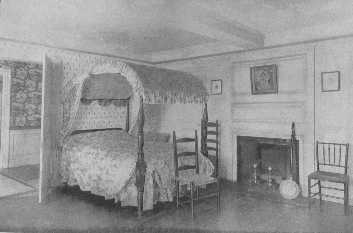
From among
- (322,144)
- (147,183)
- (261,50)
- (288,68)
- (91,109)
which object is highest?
(261,50)

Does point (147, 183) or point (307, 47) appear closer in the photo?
point (147, 183)

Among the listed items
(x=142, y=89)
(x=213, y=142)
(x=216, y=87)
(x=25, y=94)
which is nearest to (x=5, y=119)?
(x=25, y=94)

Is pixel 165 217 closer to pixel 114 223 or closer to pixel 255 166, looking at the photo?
pixel 114 223

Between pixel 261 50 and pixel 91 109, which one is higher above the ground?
pixel 261 50

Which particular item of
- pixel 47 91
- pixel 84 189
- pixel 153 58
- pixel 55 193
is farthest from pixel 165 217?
pixel 153 58

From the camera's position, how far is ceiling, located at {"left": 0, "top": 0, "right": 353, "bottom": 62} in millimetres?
3805

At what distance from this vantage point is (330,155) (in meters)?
4.86

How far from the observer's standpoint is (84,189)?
4777mm

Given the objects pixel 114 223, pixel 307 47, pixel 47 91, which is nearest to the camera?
pixel 114 223

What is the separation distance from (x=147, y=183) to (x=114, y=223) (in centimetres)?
68

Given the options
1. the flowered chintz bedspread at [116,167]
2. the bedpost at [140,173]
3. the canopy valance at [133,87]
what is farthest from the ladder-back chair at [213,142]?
the bedpost at [140,173]

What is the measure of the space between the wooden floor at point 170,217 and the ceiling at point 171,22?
8.29 ft

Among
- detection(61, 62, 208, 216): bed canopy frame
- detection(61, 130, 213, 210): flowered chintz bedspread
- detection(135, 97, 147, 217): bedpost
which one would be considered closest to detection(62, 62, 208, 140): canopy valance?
detection(61, 62, 208, 216): bed canopy frame

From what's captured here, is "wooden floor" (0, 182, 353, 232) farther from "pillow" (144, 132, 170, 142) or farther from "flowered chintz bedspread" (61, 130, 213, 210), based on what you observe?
"pillow" (144, 132, 170, 142)
